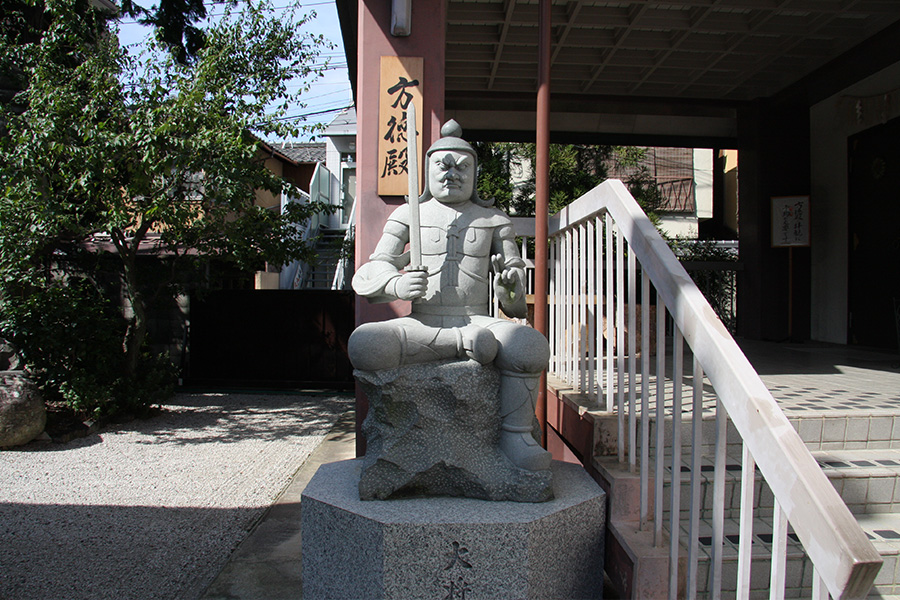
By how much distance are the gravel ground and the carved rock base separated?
4.63 feet

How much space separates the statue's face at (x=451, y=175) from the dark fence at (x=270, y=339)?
5.97m

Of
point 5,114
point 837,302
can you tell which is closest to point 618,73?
point 837,302

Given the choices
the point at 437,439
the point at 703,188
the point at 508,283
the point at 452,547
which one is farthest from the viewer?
the point at 703,188

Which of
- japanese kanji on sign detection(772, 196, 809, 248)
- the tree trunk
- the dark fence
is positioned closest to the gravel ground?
the tree trunk

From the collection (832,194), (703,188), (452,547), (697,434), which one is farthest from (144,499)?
(703,188)

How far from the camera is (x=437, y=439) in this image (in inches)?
95.4

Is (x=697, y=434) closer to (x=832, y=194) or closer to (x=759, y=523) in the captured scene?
(x=759, y=523)

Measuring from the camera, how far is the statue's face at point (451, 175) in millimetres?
2818

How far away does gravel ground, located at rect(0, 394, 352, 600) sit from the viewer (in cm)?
313

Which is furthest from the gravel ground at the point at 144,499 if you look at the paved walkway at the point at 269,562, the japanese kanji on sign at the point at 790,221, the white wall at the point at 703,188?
the white wall at the point at 703,188

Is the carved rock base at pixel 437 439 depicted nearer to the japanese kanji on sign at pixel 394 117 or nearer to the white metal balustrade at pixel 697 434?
the white metal balustrade at pixel 697 434

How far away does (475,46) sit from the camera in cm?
653

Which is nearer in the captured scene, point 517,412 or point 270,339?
point 517,412

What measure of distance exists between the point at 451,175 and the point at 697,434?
1.60m
